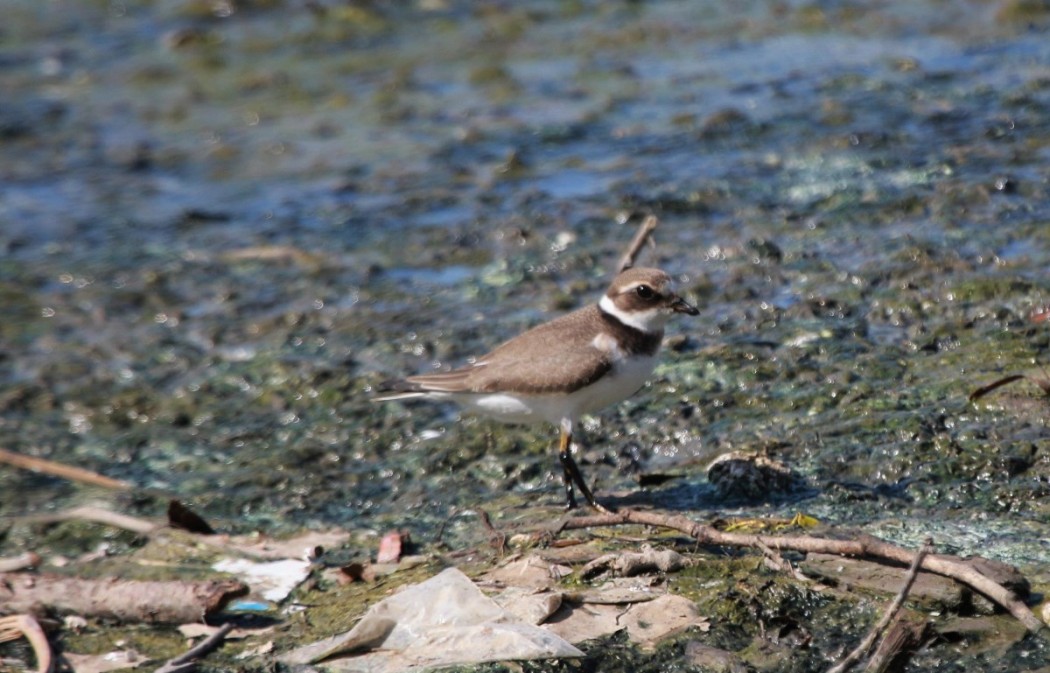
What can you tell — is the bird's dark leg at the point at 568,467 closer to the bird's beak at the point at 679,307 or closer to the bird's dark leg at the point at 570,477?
the bird's dark leg at the point at 570,477

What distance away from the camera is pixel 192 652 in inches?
202

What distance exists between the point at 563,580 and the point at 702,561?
1.62 feet

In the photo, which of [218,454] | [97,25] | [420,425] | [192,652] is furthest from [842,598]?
[97,25]

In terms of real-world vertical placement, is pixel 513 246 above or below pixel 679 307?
below

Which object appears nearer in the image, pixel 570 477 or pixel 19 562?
pixel 570 477

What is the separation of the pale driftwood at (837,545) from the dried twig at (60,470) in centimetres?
288

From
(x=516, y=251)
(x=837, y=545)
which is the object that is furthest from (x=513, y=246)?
(x=837, y=545)

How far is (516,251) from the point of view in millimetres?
9180

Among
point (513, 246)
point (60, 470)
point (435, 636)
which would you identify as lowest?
point (60, 470)

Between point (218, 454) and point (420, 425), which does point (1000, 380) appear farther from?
point (218, 454)

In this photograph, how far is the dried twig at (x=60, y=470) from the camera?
7.30 meters

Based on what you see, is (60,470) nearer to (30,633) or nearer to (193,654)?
Result: (30,633)

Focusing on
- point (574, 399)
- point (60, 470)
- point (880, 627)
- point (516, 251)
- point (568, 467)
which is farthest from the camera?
point (516, 251)

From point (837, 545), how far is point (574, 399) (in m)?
1.61
